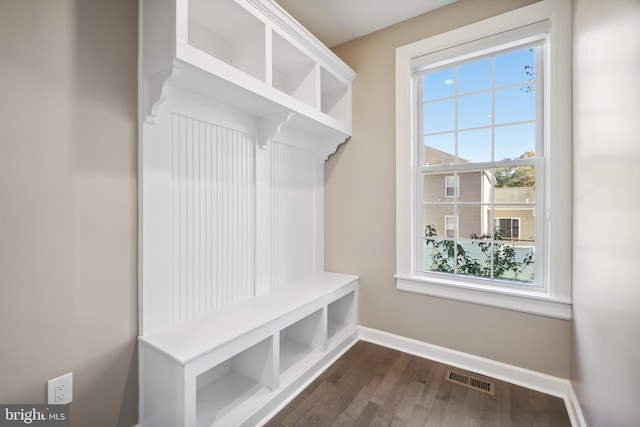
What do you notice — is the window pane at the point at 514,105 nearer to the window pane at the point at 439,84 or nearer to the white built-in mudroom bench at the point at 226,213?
the window pane at the point at 439,84

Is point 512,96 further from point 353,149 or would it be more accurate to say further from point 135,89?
point 135,89

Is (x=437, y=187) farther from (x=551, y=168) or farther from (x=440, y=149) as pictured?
(x=551, y=168)

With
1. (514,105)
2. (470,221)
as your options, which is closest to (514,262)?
(470,221)

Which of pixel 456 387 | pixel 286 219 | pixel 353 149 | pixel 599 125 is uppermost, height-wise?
pixel 353 149

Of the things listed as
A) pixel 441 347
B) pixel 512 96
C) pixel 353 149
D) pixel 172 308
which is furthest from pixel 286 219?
pixel 512 96

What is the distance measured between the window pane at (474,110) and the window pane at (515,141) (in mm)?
133

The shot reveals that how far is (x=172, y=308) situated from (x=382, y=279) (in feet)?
5.34

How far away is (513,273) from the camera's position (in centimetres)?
206

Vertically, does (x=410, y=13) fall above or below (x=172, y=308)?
above

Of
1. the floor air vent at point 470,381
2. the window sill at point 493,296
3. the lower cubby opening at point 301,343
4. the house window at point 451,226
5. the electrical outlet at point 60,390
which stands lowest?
the floor air vent at point 470,381

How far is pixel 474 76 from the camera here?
2.18 metres

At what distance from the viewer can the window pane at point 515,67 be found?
78.4 inches

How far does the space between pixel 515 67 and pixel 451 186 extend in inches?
36.2

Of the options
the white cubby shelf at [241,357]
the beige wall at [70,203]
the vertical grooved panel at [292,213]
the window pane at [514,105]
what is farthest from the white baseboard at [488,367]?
the beige wall at [70,203]
